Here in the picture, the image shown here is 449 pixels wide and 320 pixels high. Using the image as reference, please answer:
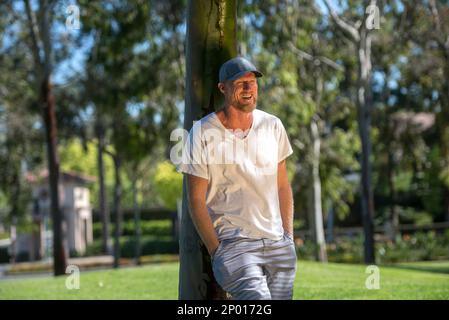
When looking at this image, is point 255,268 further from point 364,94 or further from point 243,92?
point 364,94

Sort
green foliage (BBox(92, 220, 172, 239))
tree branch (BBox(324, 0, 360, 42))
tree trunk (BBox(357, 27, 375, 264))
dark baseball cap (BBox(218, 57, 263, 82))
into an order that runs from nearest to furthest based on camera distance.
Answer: dark baseball cap (BBox(218, 57, 263, 82)) < tree branch (BBox(324, 0, 360, 42)) < tree trunk (BBox(357, 27, 375, 264)) < green foliage (BBox(92, 220, 172, 239))

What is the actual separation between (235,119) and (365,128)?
776 inches

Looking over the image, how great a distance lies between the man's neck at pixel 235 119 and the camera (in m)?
4.88

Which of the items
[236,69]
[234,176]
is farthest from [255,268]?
[236,69]

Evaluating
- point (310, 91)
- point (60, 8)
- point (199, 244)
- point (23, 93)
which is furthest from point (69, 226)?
point (199, 244)

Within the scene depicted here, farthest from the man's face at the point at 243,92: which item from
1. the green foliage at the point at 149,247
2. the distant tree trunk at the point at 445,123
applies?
the green foliage at the point at 149,247

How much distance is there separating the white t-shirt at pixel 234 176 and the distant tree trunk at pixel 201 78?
1408 mm

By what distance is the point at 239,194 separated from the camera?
4781 millimetres

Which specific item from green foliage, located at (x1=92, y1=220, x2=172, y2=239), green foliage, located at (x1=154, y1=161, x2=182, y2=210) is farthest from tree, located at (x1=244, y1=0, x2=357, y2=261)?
green foliage, located at (x1=92, y1=220, x2=172, y2=239)

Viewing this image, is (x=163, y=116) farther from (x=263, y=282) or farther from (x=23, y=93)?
(x=263, y=282)

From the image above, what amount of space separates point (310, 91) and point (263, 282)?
92.2ft

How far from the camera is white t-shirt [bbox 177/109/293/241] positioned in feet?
15.6

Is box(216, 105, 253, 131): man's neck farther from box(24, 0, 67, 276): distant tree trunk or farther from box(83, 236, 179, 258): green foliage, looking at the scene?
box(83, 236, 179, 258): green foliage

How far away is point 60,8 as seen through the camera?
2573 centimetres
